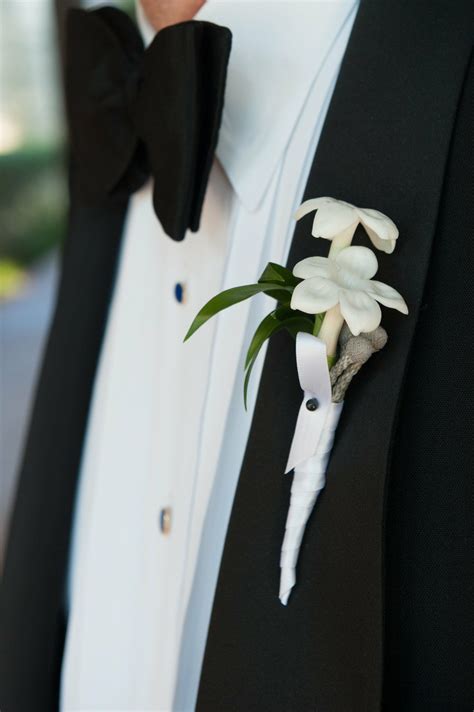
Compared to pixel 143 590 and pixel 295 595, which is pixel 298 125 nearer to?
pixel 295 595

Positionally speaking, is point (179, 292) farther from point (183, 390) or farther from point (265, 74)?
point (265, 74)

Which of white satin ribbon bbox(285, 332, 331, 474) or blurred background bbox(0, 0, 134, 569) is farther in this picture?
blurred background bbox(0, 0, 134, 569)

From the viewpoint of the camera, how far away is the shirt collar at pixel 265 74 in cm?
64

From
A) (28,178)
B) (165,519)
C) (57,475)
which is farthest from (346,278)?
(28,178)

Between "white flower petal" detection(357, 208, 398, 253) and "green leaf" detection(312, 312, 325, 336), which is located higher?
"white flower petal" detection(357, 208, 398, 253)

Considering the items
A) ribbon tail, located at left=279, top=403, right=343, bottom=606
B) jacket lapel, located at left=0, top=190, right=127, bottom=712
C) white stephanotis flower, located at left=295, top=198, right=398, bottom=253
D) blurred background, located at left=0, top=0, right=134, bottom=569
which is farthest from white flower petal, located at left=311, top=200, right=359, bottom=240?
blurred background, located at left=0, top=0, right=134, bottom=569

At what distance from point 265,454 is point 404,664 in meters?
0.18

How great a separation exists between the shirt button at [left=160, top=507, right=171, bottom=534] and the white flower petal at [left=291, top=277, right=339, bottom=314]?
338 mm

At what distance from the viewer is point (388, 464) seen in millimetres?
514

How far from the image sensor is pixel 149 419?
2.77 ft

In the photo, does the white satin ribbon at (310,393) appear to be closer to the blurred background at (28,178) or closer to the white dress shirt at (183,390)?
the white dress shirt at (183,390)

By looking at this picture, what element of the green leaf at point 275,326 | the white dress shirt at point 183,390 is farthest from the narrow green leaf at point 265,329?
the white dress shirt at point 183,390

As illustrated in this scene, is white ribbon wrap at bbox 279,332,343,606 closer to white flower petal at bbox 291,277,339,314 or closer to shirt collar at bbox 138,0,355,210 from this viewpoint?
white flower petal at bbox 291,277,339,314

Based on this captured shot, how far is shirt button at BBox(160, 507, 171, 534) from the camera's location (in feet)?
2.46
